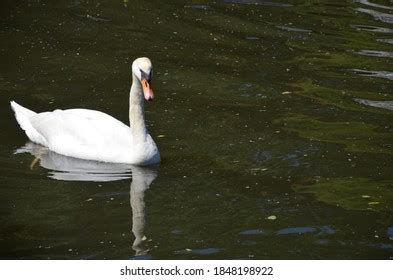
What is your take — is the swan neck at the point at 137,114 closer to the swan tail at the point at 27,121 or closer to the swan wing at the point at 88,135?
the swan wing at the point at 88,135

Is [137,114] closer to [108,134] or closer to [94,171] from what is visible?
[108,134]

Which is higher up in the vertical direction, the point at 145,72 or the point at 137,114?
the point at 145,72

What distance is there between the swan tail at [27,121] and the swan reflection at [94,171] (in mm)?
134

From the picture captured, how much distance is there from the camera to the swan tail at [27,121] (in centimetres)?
1033

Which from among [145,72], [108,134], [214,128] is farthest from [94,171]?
[214,128]

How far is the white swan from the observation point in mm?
9594

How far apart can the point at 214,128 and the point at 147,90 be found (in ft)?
5.02

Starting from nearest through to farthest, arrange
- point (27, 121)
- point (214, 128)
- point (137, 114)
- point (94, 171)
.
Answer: point (94, 171) → point (137, 114) → point (27, 121) → point (214, 128)

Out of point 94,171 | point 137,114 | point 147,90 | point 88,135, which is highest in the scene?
point 147,90

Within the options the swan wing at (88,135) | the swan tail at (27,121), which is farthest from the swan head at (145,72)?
the swan tail at (27,121)

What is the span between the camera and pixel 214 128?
1064 cm

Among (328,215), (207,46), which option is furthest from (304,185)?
(207,46)

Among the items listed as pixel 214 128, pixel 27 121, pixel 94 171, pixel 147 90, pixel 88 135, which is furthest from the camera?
pixel 214 128

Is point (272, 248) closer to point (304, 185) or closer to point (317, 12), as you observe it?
point (304, 185)
